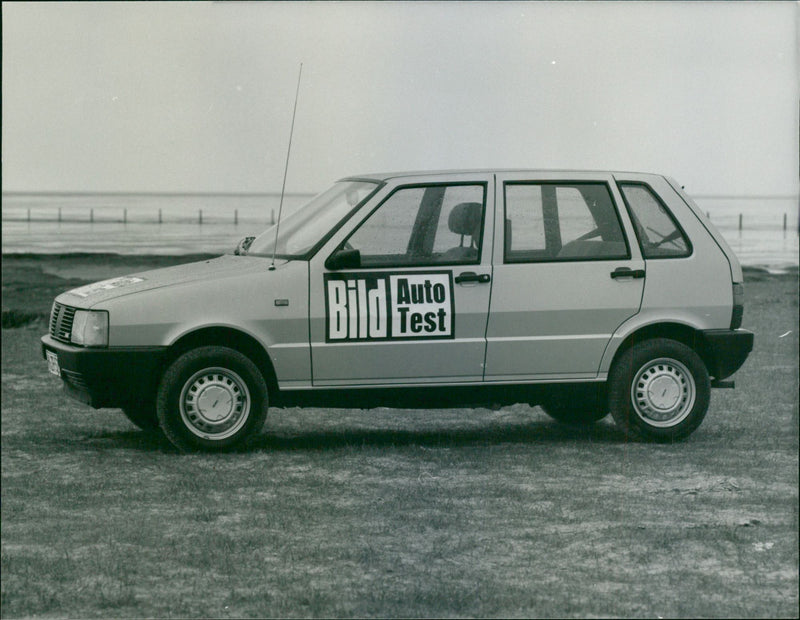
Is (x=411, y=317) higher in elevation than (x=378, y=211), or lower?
lower

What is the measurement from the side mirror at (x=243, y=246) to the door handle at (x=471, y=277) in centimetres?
157

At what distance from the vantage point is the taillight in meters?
8.96

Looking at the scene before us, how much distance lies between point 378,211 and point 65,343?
2123mm

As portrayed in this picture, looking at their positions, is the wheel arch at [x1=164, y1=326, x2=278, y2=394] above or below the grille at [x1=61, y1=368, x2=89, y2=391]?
above

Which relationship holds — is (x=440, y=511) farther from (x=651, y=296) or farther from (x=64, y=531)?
(x=651, y=296)

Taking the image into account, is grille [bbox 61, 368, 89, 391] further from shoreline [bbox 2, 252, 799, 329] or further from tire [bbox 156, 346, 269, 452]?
shoreline [bbox 2, 252, 799, 329]

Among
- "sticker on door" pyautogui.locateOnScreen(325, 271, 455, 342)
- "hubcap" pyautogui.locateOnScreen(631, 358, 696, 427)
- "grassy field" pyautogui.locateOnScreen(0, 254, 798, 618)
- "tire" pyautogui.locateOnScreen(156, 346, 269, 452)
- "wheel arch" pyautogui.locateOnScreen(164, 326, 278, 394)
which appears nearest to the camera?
"grassy field" pyautogui.locateOnScreen(0, 254, 798, 618)

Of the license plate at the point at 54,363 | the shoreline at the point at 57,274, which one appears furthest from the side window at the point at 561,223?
the shoreline at the point at 57,274

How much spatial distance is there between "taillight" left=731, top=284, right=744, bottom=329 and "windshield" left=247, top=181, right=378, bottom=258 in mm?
2427

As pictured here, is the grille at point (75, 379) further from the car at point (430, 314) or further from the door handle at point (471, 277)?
the door handle at point (471, 277)

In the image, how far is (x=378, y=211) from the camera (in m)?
8.81

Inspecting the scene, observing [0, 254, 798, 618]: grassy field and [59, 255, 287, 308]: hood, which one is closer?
[0, 254, 798, 618]: grassy field

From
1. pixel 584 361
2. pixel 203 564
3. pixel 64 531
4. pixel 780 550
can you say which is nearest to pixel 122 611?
pixel 203 564

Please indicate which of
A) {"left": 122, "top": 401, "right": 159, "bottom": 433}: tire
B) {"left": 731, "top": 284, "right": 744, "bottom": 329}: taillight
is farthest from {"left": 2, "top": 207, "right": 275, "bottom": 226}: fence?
{"left": 731, "top": 284, "right": 744, "bottom": 329}: taillight
